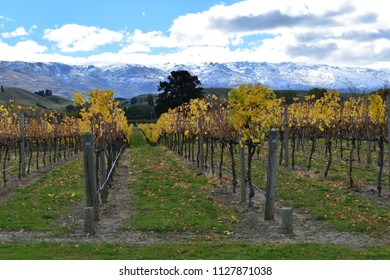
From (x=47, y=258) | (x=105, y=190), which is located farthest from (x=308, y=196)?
(x=47, y=258)

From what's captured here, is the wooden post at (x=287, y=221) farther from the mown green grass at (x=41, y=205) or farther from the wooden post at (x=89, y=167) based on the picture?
the mown green grass at (x=41, y=205)

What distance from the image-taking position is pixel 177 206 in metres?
15.2

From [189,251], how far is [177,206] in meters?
5.93

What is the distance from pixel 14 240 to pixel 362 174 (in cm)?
1800

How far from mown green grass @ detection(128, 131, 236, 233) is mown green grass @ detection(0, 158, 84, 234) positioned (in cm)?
257

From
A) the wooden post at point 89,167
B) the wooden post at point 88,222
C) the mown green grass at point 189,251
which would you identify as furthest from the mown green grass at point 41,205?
the mown green grass at point 189,251

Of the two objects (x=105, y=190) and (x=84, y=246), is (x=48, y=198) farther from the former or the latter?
(x=84, y=246)

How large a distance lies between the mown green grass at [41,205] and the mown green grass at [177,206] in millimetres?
2573

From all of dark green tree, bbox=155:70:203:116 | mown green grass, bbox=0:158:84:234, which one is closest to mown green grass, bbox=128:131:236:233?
mown green grass, bbox=0:158:84:234

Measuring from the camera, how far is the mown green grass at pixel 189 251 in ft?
28.8

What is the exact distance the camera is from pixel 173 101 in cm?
8300

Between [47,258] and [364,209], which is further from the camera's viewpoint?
[364,209]

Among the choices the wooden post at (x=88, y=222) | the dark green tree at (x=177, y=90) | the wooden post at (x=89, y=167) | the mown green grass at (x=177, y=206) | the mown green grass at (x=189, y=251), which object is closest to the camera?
the mown green grass at (x=189, y=251)

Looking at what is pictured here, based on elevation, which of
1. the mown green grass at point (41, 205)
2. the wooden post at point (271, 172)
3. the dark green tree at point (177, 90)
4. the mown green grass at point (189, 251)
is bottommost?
the mown green grass at point (41, 205)
